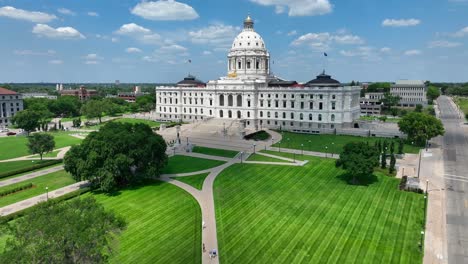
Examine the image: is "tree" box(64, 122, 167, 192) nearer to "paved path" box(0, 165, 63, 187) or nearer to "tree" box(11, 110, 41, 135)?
"paved path" box(0, 165, 63, 187)

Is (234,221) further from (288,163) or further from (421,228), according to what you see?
(288,163)

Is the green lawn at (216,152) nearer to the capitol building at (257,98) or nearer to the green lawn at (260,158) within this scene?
the green lawn at (260,158)

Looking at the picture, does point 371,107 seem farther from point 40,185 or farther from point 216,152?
point 40,185

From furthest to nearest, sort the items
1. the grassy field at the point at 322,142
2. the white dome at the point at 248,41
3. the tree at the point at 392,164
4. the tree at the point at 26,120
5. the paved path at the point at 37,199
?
the white dome at the point at 248,41
the tree at the point at 26,120
the grassy field at the point at 322,142
the tree at the point at 392,164
the paved path at the point at 37,199

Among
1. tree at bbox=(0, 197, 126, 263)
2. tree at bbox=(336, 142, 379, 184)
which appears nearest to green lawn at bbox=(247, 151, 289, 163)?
tree at bbox=(336, 142, 379, 184)

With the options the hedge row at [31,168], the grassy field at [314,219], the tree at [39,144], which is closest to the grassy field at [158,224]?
the grassy field at [314,219]

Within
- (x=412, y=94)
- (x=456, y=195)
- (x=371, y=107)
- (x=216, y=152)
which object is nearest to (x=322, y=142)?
(x=216, y=152)
